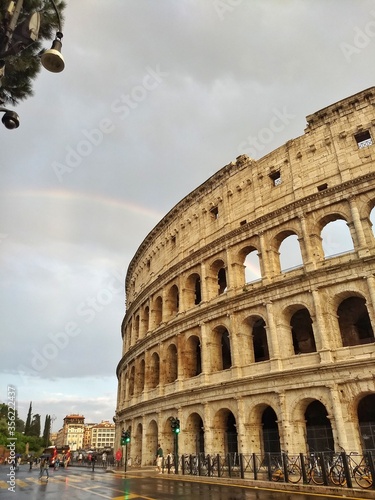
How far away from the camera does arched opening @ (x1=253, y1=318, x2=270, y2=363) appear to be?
23422 millimetres

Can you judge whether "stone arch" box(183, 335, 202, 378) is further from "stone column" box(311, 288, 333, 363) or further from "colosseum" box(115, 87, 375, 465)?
"stone column" box(311, 288, 333, 363)

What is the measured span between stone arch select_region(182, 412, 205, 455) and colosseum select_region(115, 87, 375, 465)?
2.5 inches

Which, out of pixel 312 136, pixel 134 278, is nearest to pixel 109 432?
pixel 134 278

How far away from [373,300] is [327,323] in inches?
94.4

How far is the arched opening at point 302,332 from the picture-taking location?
21094 mm

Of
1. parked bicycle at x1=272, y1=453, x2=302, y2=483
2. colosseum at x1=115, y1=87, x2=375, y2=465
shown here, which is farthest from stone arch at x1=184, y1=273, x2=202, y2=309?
parked bicycle at x1=272, y1=453, x2=302, y2=483

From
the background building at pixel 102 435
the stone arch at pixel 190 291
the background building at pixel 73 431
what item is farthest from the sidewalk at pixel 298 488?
the background building at pixel 102 435

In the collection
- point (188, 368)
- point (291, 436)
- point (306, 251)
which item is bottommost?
point (291, 436)

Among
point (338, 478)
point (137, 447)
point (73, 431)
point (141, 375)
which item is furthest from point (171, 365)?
point (73, 431)

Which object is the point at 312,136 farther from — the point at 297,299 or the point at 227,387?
the point at 227,387

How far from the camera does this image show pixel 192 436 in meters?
22.1

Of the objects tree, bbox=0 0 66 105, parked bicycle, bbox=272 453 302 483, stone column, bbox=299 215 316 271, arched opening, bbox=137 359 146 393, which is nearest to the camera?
tree, bbox=0 0 66 105

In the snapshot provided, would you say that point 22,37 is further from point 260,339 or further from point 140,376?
point 140,376

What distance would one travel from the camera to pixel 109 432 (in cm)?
16838
